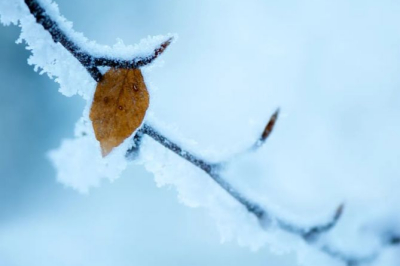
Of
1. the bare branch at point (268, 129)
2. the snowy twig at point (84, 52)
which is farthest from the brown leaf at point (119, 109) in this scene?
the bare branch at point (268, 129)

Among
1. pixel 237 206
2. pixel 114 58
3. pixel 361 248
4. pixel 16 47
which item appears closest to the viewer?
pixel 114 58

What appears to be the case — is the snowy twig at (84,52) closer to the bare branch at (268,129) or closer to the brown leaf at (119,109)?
the brown leaf at (119,109)

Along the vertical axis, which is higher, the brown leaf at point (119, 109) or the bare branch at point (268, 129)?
the bare branch at point (268, 129)

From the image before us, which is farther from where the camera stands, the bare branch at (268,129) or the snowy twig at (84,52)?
the bare branch at (268,129)

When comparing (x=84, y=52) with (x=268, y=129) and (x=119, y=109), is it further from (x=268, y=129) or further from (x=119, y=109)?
(x=268, y=129)

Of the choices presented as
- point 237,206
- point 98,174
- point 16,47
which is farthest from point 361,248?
point 16,47

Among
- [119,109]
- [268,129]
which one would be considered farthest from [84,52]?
[268,129]

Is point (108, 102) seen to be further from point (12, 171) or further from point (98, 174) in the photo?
point (12, 171)

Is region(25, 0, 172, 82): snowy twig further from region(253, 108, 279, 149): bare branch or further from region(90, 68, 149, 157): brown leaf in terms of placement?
region(253, 108, 279, 149): bare branch

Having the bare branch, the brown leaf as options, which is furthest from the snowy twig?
the bare branch
